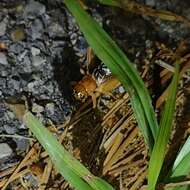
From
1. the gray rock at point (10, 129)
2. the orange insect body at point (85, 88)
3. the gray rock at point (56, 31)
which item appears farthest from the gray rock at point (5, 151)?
the gray rock at point (56, 31)

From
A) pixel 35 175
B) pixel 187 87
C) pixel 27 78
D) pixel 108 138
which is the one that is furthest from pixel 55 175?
pixel 187 87

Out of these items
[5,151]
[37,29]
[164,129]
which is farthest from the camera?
[37,29]

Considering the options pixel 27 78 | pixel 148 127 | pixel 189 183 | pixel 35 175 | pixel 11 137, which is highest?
pixel 27 78

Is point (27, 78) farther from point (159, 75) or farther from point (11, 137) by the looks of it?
point (159, 75)

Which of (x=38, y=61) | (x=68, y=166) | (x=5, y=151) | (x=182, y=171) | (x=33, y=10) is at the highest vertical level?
(x=33, y=10)

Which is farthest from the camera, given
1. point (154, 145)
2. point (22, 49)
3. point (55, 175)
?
point (22, 49)

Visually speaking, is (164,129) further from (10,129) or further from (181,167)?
(10,129)

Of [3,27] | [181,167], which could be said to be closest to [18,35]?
[3,27]
